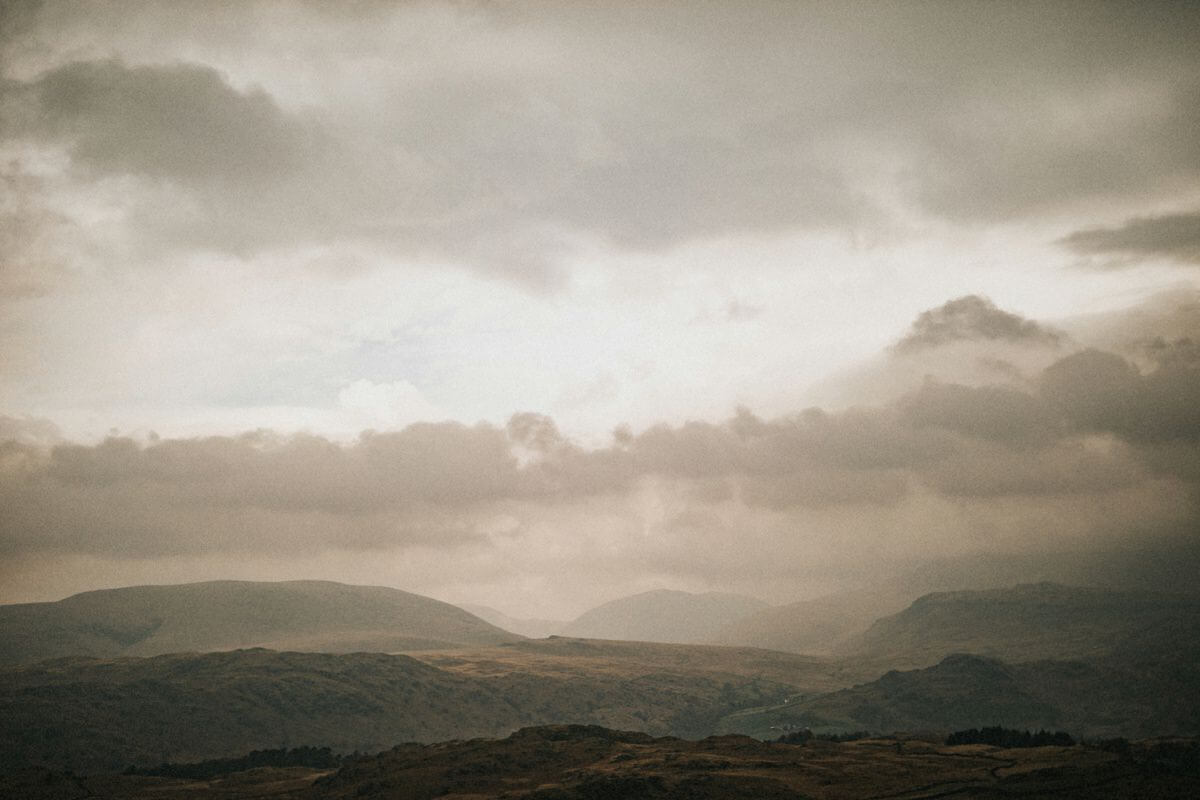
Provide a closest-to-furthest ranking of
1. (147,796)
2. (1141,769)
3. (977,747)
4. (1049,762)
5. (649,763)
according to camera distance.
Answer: (1141,769) → (1049,762) → (649,763) → (977,747) → (147,796)

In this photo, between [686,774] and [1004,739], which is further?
[1004,739]

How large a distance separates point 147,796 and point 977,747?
160m

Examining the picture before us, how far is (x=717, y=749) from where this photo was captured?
163 metres

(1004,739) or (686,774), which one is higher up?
(686,774)

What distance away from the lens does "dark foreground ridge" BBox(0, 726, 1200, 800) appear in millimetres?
122250

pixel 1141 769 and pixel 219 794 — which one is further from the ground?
pixel 1141 769

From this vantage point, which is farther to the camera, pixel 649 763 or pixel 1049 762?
pixel 649 763

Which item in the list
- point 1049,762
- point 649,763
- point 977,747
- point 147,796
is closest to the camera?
point 1049,762

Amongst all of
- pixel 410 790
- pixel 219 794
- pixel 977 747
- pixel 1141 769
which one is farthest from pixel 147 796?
pixel 1141 769

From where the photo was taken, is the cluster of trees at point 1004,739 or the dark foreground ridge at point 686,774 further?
the cluster of trees at point 1004,739

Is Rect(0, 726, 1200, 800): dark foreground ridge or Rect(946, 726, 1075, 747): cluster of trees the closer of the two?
Rect(0, 726, 1200, 800): dark foreground ridge

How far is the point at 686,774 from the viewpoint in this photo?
135 m

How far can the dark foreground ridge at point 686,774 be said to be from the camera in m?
122

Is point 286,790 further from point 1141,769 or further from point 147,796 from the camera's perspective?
point 1141,769
